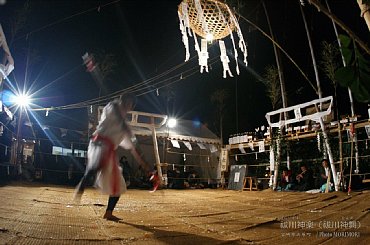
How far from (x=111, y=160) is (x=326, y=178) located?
7.30 m

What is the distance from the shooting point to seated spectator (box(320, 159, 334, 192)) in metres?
8.09

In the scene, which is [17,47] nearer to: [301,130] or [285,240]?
[301,130]

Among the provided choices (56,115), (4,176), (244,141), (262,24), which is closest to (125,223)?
(4,176)

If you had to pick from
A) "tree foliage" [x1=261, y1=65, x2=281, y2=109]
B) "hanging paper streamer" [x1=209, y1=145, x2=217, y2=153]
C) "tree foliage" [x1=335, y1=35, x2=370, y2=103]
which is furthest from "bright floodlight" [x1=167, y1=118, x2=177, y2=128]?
"tree foliage" [x1=335, y1=35, x2=370, y2=103]

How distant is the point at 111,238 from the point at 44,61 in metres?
12.9

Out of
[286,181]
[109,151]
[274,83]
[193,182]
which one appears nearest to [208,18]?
[109,151]

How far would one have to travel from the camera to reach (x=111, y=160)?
328 centimetres

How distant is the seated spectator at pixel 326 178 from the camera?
8094 millimetres

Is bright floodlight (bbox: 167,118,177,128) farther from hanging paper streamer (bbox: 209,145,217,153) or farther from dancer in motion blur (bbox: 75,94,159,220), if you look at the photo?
dancer in motion blur (bbox: 75,94,159,220)

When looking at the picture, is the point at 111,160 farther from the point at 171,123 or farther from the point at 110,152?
the point at 171,123

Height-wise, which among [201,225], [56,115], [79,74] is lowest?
[201,225]

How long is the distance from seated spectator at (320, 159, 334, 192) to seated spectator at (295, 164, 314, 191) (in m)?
0.35

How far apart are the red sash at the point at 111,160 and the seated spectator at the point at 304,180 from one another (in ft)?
23.6

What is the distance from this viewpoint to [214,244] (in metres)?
2.12
